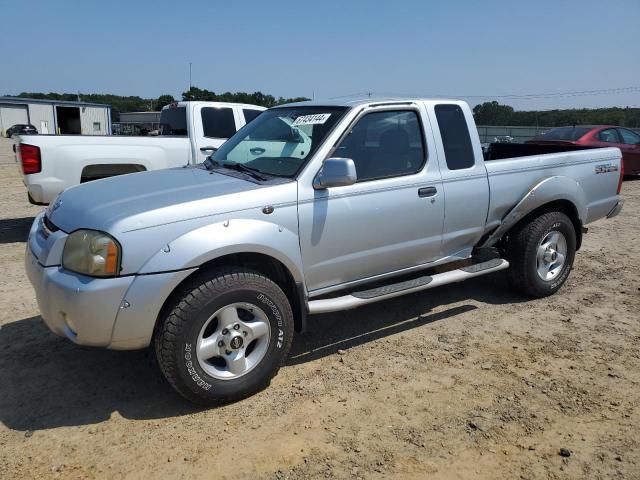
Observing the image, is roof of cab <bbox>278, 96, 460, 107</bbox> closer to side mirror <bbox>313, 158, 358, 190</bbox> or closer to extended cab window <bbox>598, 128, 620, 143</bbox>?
side mirror <bbox>313, 158, 358, 190</bbox>

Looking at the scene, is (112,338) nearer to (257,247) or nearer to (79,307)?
(79,307)

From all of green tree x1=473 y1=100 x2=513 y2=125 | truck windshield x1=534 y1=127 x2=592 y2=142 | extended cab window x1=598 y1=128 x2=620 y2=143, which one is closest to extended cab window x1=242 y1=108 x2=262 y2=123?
truck windshield x1=534 y1=127 x2=592 y2=142

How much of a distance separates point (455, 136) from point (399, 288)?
4.68ft

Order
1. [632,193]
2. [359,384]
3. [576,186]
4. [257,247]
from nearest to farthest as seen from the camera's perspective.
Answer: [257,247]
[359,384]
[576,186]
[632,193]

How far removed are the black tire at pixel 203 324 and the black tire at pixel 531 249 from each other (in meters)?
2.52

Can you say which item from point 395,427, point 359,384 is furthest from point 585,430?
point 359,384

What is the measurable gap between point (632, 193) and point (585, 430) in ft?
37.5

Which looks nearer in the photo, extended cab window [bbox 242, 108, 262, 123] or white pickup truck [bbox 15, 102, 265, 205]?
white pickup truck [bbox 15, 102, 265, 205]

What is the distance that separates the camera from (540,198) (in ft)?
15.6

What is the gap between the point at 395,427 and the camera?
3008 mm

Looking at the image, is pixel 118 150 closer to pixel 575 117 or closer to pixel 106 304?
pixel 106 304

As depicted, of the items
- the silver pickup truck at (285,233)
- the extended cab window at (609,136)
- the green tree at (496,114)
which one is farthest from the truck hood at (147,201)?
the green tree at (496,114)

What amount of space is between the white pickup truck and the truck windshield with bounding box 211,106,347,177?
1.85 metres

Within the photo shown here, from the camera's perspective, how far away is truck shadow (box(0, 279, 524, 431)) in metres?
3.17
